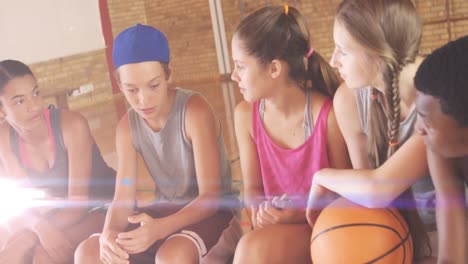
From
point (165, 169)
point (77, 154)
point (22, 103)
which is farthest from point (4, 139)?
point (165, 169)

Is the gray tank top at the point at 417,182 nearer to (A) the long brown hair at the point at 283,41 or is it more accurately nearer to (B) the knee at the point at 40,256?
(A) the long brown hair at the point at 283,41

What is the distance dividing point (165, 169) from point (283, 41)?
0.72 meters

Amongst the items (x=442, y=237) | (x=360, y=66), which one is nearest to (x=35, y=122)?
(x=360, y=66)

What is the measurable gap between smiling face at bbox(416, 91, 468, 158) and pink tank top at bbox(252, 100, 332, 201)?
0.35m

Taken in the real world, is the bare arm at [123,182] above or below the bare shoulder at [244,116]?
below

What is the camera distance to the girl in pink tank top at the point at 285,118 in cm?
173

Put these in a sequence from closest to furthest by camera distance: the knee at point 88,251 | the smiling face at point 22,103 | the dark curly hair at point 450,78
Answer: the dark curly hair at point 450,78 → the knee at point 88,251 → the smiling face at point 22,103

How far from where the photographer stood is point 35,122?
2352 millimetres

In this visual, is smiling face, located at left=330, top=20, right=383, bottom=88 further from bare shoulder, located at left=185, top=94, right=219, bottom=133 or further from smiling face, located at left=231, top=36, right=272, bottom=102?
bare shoulder, located at left=185, top=94, right=219, bottom=133

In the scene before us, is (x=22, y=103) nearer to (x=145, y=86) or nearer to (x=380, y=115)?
(x=145, y=86)

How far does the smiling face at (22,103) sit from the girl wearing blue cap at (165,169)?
0.40 m

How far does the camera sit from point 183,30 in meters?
2.36

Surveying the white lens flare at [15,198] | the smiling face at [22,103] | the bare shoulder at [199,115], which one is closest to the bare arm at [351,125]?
the bare shoulder at [199,115]

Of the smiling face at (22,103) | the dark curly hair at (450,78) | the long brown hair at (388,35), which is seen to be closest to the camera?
the dark curly hair at (450,78)
